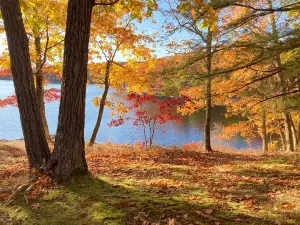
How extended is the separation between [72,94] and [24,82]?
91 centimetres

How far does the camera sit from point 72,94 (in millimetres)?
3809

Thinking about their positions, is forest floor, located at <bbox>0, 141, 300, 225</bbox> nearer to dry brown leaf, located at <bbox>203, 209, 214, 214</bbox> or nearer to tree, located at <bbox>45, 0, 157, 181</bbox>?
dry brown leaf, located at <bbox>203, 209, 214, 214</bbox>

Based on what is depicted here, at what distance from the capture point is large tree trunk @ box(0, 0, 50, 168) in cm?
390

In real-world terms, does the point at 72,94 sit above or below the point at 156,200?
above

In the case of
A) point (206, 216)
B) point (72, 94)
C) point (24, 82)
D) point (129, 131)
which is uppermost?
point (24, 82)

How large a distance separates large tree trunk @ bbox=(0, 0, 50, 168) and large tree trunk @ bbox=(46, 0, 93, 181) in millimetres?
401

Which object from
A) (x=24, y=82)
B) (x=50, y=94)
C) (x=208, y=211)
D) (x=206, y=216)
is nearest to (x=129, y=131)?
(x=50, y=94)

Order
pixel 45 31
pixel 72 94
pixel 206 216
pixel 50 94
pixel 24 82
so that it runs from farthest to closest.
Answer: pixel 50 94
pixel 45 31
pixel 24 82
pixel 72 94
pixel 206 216

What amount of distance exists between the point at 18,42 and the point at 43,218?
271 cm

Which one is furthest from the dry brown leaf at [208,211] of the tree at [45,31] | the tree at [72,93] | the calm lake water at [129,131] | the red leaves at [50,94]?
the calm lake water at [129,131]

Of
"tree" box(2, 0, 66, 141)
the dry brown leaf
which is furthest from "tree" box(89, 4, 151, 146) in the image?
the dry brown leaf

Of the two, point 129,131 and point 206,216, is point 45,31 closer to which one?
point 206,216

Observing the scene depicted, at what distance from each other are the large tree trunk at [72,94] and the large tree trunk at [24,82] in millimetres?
401

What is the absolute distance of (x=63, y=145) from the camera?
3.89 meters
